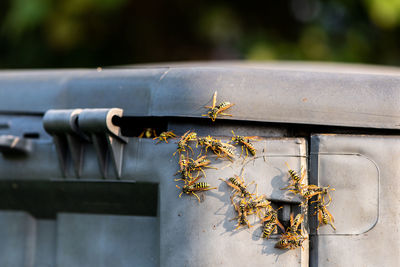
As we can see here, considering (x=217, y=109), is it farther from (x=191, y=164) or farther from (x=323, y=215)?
(x=323, y=215)

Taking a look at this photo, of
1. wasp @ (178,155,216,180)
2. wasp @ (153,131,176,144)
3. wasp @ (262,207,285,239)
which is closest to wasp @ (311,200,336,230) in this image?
wasp @ (262,207,285,239)

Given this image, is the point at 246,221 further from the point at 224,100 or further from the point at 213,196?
the point at 224,100

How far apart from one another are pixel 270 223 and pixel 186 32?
6.49 m

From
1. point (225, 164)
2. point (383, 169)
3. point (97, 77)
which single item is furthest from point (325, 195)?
point (97, 77)

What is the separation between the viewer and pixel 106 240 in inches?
70.9

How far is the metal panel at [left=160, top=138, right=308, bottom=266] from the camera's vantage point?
159 cm

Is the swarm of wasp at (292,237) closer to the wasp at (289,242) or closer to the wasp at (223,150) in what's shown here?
the wasp at (289,242)

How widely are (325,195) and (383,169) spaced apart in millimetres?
188

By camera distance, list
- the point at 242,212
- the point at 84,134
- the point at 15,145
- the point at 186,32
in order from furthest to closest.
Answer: the point at 186,32
the point at 15,145
the point at 84,134
the point at 242,212

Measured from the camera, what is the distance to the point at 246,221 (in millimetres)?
1582

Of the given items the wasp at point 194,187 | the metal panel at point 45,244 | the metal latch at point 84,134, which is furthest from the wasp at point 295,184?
the metal panel at point 45,244

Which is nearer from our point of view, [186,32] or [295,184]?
[295,184]

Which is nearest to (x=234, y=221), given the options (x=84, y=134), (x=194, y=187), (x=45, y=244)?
(x=194, y=187)

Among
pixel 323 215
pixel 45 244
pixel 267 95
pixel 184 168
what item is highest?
pixel 267 95
